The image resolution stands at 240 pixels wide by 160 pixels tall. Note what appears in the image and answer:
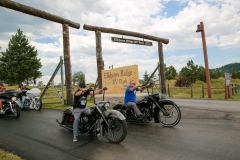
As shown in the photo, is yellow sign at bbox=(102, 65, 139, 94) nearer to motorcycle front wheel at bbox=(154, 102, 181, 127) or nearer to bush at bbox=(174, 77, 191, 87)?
motorcycle front wheel at bbox=(154, 102, 181, 127)

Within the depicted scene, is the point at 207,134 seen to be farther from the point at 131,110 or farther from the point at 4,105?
the point at 4,105

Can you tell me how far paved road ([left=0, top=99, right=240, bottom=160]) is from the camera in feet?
14.6

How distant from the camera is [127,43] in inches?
531

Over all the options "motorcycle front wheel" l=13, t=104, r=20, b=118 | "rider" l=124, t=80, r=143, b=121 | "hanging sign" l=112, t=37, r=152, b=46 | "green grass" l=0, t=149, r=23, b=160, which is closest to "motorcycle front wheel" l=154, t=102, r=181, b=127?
"rider" l=124, t=80, r=143, b=121

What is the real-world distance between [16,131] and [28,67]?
37492 millimetres

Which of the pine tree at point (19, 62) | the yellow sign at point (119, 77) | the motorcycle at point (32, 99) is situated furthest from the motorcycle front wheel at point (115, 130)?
the pine tree at point (19, 62)

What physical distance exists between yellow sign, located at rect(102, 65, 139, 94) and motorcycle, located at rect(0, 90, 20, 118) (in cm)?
489

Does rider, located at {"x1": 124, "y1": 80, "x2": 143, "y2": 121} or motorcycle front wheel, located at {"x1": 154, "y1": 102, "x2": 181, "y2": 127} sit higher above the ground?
rider, located at {"x1": 124, "y1": 80, "x2": 143, "y2": 121}

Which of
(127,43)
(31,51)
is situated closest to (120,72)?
(127,43)

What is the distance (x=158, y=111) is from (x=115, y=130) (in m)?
2.22

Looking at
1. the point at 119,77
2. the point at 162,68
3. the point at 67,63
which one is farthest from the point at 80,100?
the point at 162,68

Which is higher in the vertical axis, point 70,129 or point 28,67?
point 28,67

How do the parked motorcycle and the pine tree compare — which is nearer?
the parked motorcycle

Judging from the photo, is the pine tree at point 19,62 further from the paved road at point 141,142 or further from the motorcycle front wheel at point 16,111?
the paved road at point 141,142
